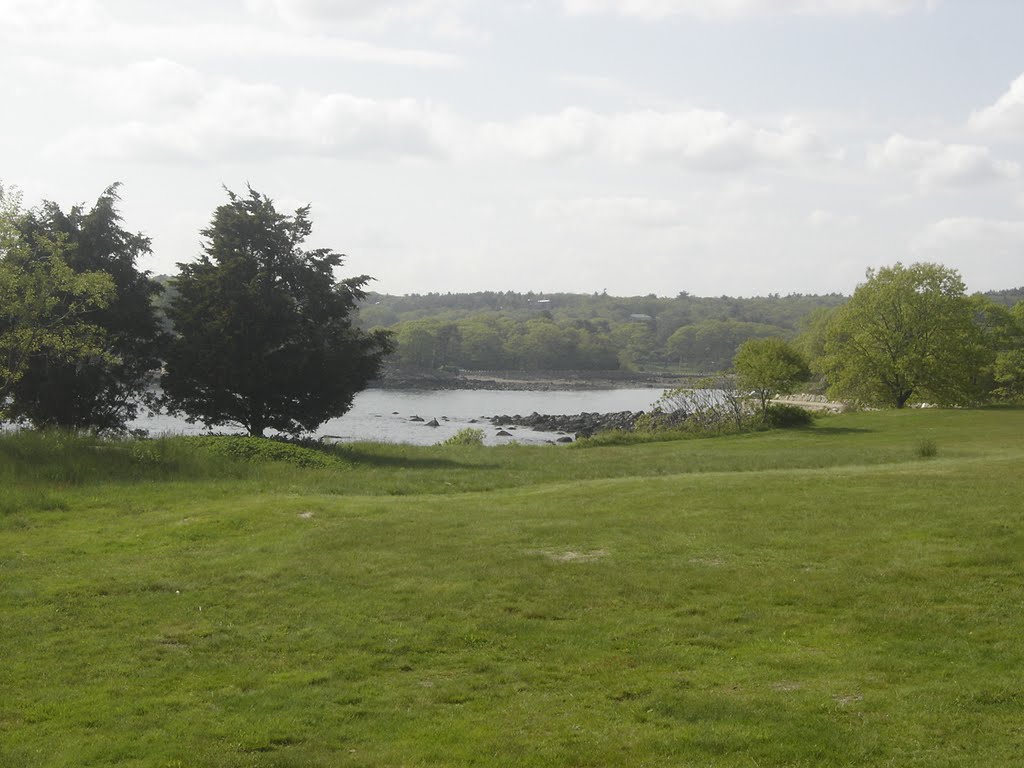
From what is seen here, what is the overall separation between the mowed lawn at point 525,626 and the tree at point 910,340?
41.1 metres

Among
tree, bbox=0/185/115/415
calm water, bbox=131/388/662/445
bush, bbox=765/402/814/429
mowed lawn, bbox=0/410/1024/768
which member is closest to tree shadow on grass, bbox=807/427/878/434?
bush, bbox=765/402/814/429

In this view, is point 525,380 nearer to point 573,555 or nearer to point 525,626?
point 573,555

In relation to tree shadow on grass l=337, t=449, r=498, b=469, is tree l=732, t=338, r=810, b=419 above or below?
above

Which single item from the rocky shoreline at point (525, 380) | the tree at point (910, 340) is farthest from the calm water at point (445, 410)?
the tree at point (910, 340)

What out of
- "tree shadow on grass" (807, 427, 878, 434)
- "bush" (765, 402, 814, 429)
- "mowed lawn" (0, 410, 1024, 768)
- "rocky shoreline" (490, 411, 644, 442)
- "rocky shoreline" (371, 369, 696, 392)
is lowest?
"rocky shoreline" (490, 411, 644, 442)

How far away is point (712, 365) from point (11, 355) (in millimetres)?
179654

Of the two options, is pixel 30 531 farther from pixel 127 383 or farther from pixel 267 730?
pixel 127 383

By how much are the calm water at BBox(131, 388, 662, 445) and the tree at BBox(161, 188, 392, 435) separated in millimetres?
15234

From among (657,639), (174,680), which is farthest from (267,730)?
(657,639)

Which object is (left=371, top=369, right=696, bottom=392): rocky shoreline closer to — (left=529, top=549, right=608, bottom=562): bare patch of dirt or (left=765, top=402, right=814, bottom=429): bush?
(left=765, top=402, right=814, bottom=429): bush

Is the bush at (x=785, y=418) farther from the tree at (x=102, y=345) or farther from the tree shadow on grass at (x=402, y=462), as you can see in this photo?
the tree at (x=102, y=345)

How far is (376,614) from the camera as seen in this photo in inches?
438

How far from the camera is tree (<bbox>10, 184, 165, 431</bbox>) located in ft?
104

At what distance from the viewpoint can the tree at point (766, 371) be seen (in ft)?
161
